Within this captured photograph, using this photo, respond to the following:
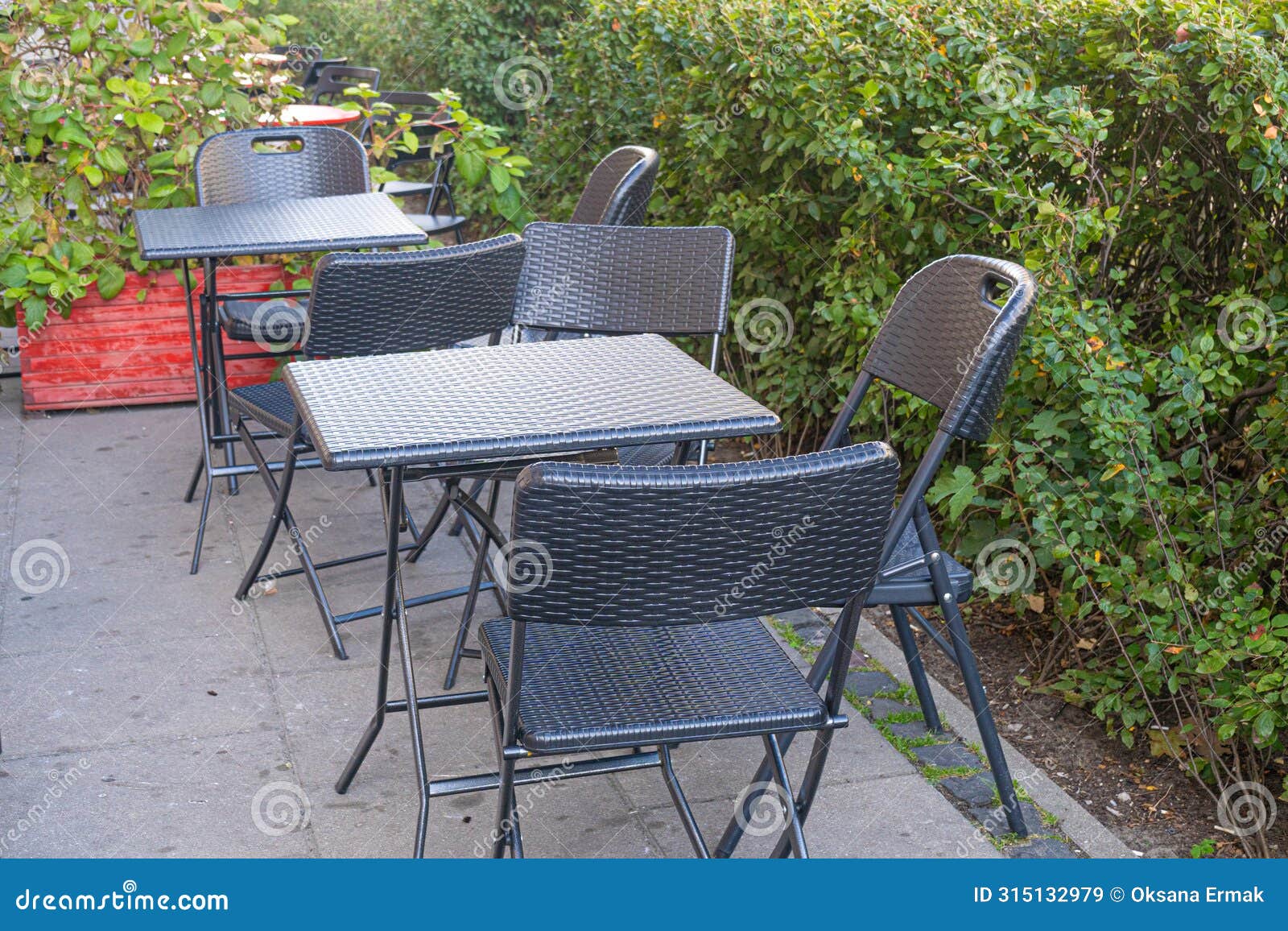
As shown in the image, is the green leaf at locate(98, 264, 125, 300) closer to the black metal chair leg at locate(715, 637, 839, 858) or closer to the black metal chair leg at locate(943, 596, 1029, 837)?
the black metal chair leg at locate(715, 637, 839, 858)

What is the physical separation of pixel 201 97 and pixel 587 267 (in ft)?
7.91

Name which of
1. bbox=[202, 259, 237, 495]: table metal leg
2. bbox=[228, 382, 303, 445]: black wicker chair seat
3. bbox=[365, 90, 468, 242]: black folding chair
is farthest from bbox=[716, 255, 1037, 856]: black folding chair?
bbox=[365, 90, 468, 242]: black folding chair

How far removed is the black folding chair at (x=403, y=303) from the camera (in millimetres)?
3205

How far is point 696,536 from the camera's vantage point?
1831 mm

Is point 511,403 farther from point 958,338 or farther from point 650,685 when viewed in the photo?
point 958,338

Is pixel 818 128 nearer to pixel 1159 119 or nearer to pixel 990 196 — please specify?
pixel 990 196

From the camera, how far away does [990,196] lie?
3588mm

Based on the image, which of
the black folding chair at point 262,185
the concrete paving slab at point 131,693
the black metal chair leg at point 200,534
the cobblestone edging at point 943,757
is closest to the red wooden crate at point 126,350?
the black folding chair at point 262,185

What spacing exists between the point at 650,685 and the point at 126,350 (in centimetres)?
385

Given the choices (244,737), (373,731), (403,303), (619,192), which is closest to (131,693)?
(244,737)

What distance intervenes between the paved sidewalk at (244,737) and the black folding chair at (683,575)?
62 centimetres

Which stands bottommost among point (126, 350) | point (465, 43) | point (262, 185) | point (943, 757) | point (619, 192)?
point (126, 350)

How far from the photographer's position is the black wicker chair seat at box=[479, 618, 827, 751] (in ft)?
7.05
